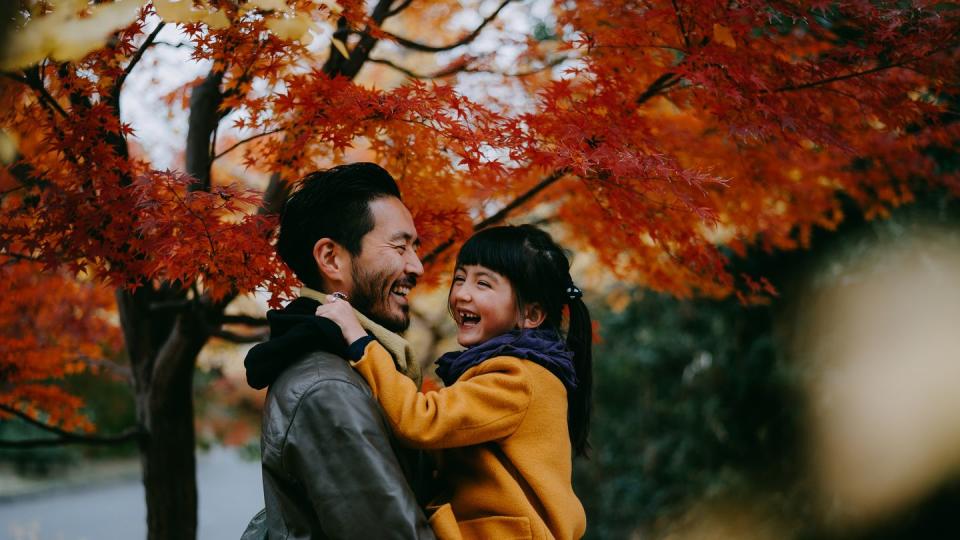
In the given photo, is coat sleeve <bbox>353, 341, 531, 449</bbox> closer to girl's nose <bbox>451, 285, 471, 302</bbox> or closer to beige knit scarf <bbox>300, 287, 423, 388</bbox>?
beige knit scarf <bbox>300, 287, 423, 388</bbox>

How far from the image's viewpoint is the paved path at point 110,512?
10.3 meters

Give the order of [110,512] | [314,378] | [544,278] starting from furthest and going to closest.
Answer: [110,512], [544,278], [314,378]

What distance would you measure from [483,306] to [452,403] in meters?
0.61

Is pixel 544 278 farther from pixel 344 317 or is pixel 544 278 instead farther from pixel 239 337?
pixel 239 337

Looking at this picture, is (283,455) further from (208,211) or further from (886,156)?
(886,156)

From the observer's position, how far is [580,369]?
2.97 metres

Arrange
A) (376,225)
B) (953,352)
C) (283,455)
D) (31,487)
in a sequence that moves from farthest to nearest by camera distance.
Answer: (31,487) < (953,352) < (376,225) < (283,455)

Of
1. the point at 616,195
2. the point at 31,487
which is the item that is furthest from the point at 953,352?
the point at 31,487

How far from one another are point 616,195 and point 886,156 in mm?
2690

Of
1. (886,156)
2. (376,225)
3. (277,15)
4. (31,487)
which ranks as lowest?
(31,487)

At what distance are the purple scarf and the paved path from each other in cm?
834

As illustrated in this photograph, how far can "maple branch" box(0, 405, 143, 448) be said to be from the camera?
373cm

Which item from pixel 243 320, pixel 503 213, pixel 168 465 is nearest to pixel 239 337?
pixel 243 320

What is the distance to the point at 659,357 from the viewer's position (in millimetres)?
9422
